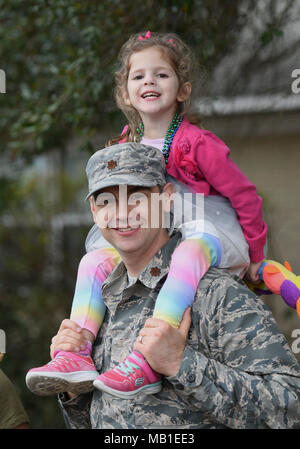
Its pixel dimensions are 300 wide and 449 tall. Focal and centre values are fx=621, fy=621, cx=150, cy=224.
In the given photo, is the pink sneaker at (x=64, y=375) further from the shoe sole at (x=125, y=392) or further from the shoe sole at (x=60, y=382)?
the shoe sole at (x=125, y=392)

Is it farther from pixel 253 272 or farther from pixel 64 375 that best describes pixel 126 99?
pixel 64 375

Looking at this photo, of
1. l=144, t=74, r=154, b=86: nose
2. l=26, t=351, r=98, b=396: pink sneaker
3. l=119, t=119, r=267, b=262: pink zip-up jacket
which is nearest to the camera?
l=26, t=351, r=98, b=396: pink sneaker

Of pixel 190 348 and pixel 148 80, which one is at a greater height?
pixel 148 80

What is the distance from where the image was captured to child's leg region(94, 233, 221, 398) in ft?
7.42

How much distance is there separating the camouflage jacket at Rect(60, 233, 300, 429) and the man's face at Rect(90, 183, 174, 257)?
141 mm

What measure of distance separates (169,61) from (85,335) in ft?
4.54

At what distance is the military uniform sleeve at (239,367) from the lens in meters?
2.24

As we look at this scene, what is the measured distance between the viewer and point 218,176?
2855 millimetres

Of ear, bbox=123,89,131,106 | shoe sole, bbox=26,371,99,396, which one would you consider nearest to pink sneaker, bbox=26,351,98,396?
shoe sole, bbox=26,371,99,396

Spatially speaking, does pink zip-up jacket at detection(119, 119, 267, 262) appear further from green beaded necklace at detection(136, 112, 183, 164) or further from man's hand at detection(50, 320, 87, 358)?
man's hand at detection(50, 320, 87, 358)

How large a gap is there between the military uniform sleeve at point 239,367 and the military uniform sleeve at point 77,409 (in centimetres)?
60

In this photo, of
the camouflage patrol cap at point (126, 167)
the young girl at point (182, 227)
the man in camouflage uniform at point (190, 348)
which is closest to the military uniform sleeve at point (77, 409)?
the man in camouflage uniform at point (190, 348)

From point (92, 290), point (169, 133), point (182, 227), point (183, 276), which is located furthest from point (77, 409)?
point (169, 133)
